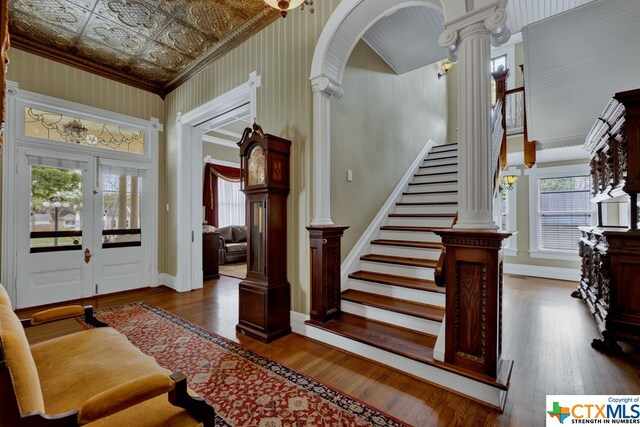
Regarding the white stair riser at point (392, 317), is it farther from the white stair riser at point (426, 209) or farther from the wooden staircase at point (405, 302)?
the white stair riser at point (426, 209)

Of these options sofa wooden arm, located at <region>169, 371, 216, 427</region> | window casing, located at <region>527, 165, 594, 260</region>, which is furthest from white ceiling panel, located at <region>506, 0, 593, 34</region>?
sofa wooden arm, located at <region>169, 371, 216, 427</region>

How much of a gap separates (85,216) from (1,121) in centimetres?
371

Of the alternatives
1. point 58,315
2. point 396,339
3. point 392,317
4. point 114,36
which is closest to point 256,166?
point 58,315

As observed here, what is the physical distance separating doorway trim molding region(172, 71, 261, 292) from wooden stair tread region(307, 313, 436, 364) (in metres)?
2.90

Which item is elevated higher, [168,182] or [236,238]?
[168,182]

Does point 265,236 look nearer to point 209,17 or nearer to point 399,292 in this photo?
point 399,292

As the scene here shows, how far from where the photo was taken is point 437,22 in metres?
3.61

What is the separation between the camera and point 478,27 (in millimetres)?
2016

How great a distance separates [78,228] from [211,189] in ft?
12.2

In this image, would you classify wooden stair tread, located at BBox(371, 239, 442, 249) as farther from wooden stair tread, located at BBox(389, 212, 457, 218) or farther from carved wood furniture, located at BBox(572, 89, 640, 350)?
carved wood furniture, located at BBox(572, 89, 640, 350)

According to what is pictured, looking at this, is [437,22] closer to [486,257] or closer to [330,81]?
[330,81]

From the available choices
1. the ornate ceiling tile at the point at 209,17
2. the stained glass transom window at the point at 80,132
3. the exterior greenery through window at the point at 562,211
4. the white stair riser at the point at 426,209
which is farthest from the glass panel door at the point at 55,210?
the exterior greenery through window at the point at 562,211

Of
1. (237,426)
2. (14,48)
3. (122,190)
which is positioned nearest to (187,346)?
(237,426)

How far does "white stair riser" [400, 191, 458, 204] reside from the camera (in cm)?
430
